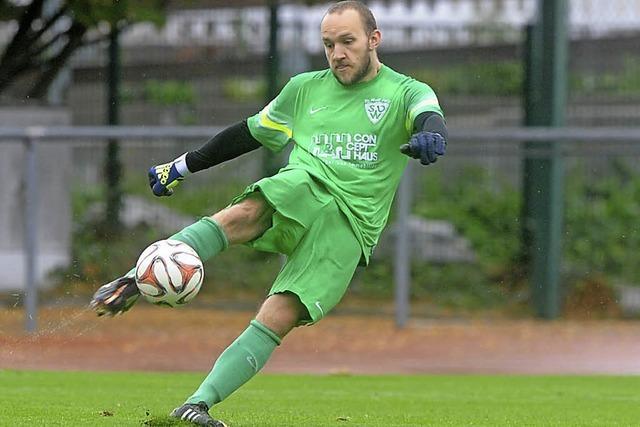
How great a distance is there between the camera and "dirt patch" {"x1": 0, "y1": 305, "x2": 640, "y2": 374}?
1253 cm

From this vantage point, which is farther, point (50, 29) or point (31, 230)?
point (50, 29)

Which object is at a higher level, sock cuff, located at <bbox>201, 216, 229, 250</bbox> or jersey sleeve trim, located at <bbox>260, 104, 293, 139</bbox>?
jersey sleeve trim, located at <bbox>260, 104, 293, 139</bbox>

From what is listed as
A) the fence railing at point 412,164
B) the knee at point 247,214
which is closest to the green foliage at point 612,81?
the fence railing at point 412,164

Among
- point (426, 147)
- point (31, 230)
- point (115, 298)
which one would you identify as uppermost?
point (426, 147)

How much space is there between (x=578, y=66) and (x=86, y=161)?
6.29m

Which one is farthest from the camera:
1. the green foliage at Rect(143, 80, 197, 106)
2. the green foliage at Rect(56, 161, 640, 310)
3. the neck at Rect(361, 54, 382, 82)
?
the green foliage at Rect(143, 80, 197, 106)

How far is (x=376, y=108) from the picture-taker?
662cm

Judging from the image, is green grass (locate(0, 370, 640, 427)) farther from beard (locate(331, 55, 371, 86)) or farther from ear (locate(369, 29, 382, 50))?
ear (locate(369, 29, 382, 50))

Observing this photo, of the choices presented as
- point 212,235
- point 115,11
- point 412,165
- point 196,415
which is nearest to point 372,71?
point 212,235

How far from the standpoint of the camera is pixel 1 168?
15.2m

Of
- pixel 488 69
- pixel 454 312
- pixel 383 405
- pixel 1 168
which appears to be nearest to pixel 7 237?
pixel 1 168

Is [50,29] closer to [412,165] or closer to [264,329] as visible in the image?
[412,165]

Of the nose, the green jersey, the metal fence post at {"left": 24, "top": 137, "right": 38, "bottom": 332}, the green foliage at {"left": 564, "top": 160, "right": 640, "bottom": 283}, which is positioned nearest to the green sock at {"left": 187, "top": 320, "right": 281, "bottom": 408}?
the green jersey

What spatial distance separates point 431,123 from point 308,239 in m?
0.79
